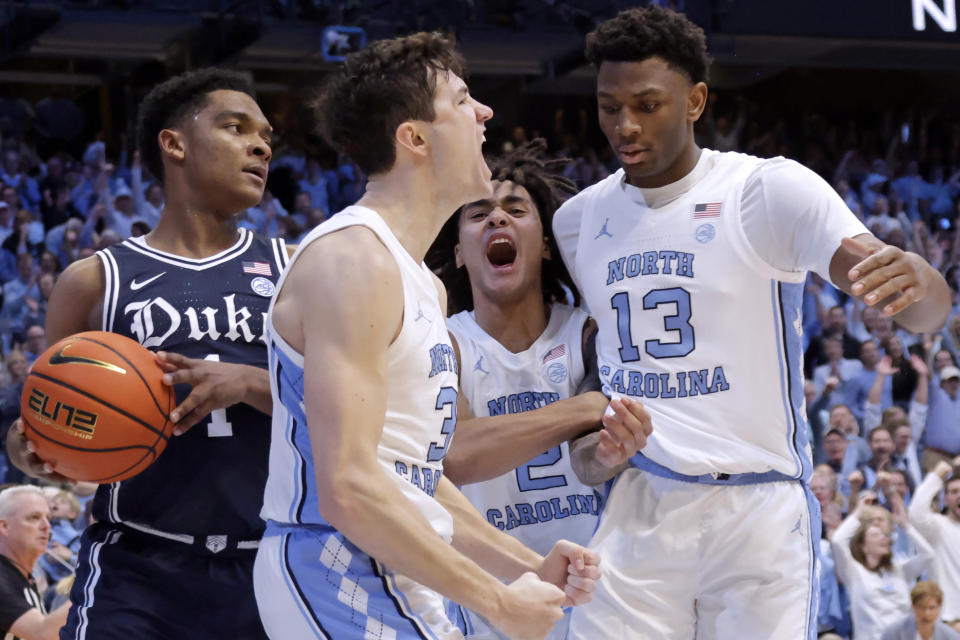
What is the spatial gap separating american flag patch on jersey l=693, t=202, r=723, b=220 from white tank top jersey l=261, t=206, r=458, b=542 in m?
1.19

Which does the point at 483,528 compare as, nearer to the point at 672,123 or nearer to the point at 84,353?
the point at 84,353

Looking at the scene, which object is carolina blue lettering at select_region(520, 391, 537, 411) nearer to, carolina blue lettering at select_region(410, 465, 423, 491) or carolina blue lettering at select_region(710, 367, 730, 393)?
carolina blue lettering at select_region(710, 367, 730, 393)

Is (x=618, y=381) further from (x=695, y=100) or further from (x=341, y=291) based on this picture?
(x=341, y=291)

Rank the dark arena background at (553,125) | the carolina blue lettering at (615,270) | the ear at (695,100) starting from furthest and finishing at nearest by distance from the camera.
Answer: the dark arena background at (553,125) → the ear at (695,100) → the carolina blue lettering at (615,270)

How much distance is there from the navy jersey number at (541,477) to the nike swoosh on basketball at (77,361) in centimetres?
155

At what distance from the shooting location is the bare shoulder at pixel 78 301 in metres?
3.49

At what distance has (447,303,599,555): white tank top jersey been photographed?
13.5ft

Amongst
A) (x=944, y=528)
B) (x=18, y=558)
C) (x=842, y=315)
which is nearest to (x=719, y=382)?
(x=18, y=558)

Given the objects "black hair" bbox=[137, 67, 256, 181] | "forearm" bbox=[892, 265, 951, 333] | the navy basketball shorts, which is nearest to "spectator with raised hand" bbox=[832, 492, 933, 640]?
"forearm" bbox=[892, 265, 951, 333]

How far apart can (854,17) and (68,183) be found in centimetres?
983

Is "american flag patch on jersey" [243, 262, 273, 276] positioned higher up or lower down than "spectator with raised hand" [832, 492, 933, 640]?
higher up

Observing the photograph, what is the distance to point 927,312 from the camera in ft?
9.75

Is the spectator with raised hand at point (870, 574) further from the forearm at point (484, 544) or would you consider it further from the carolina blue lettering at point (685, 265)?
the forearm at point (484, 544)

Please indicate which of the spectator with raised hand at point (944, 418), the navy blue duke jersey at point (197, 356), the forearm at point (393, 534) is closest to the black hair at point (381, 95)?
the forearm at point (393, 534)
